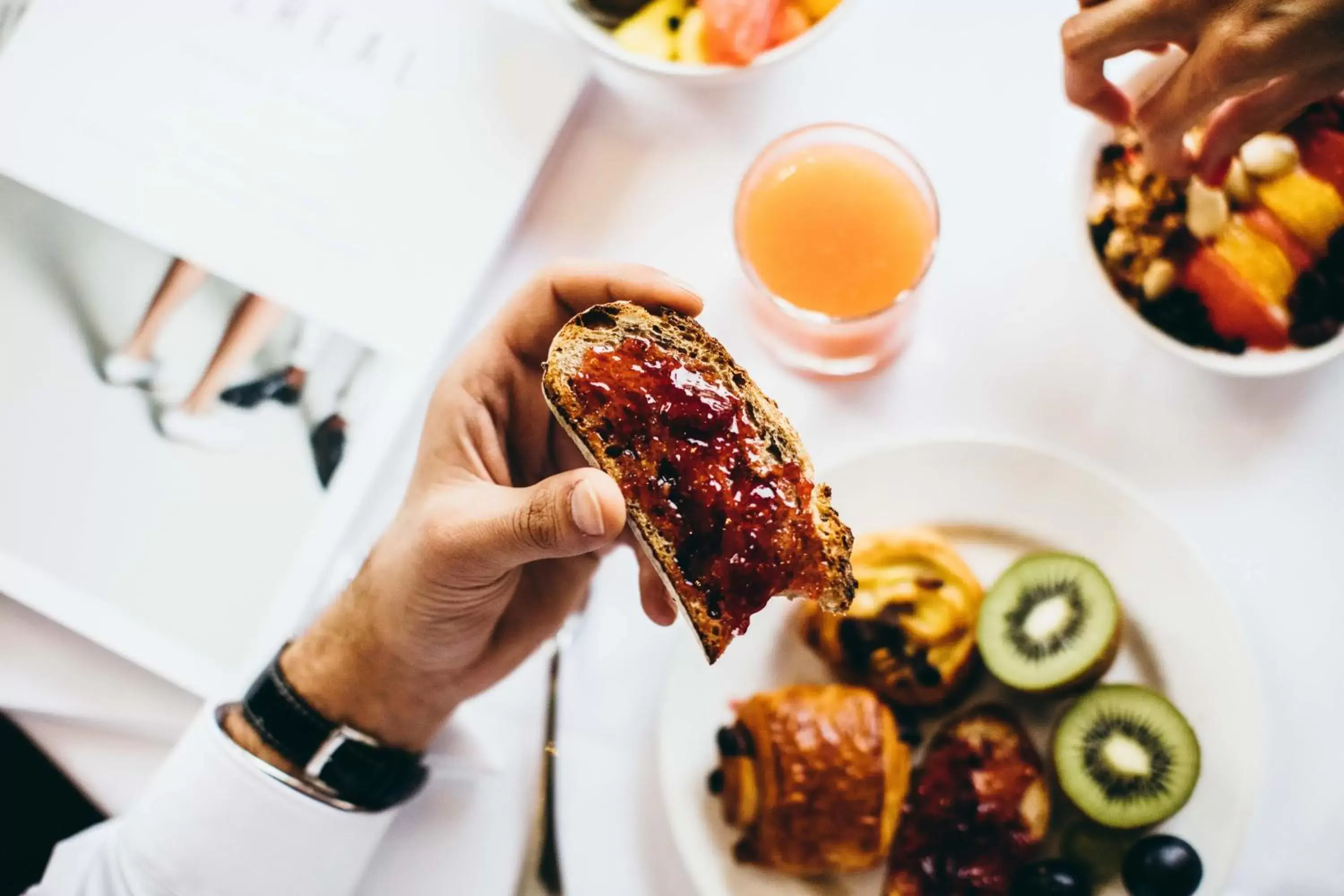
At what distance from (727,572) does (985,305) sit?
737mm

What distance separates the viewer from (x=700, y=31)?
148 cm

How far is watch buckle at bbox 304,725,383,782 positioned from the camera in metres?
1.38

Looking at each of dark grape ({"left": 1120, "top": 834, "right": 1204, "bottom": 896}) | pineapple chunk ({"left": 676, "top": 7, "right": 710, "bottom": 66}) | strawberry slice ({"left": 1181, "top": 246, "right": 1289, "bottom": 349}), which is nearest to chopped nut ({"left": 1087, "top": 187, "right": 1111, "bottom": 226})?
strawberry slice ({"left": 1181, "top": 246, "right": 1289, "bottom": 349})

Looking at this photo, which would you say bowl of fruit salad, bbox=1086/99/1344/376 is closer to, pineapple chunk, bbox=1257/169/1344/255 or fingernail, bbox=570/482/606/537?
pineapple chunk, bbox=1257/169/1344/255

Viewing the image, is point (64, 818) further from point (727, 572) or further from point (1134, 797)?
point (1134, 797)

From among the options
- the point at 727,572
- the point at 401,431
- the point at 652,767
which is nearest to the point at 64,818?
the point at 401,431

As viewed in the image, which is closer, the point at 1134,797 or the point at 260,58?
the point at 1134,797

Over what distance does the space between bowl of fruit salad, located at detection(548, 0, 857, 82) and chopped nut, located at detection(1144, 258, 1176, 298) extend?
55 cm

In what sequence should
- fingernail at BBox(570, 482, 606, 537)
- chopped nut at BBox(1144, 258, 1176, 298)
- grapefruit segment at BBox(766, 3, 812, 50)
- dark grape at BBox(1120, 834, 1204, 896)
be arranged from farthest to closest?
grapefruit segment at BBox(766, 3, 812, 50) → chopped nut at BBox(1144, 258, 1176, 298) → dark grape at BBox(1120, 834, 1204, 896) → fingernail at BBox(570, 482, 606, 537)

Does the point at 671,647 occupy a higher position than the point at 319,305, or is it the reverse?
the point at 319,305

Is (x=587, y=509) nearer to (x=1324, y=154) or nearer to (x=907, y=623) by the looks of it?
(x=907, y=623)

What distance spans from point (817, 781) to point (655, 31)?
1.09 metres

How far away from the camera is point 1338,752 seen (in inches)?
54.0

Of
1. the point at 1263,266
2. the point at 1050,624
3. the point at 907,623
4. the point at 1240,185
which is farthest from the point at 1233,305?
the point at 907,623
